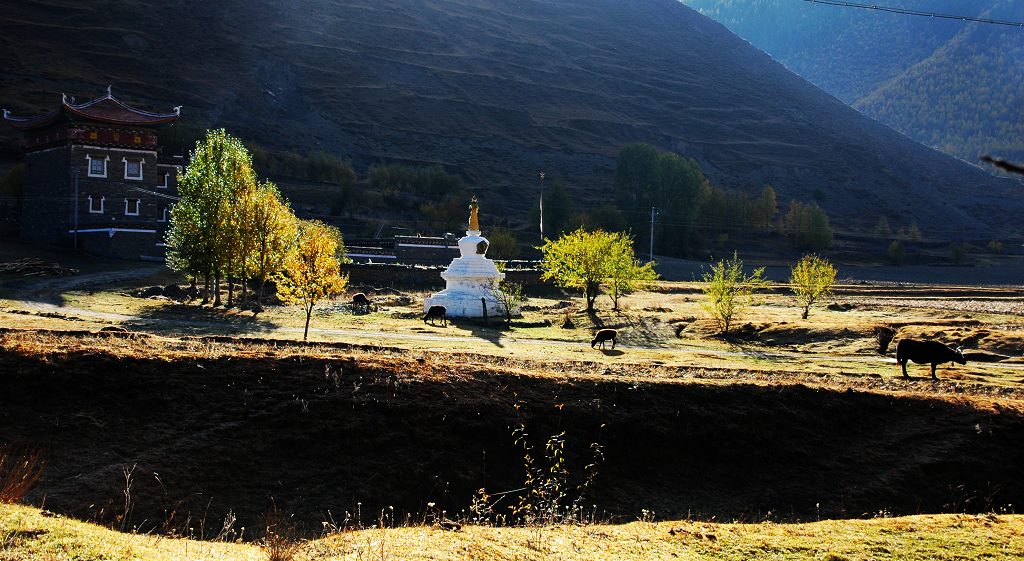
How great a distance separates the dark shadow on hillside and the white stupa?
921 centimetres

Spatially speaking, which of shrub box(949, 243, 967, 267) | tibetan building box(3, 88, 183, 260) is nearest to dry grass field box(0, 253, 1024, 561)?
tibetan building box(3, 88, 183, 260)

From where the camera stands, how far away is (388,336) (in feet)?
107

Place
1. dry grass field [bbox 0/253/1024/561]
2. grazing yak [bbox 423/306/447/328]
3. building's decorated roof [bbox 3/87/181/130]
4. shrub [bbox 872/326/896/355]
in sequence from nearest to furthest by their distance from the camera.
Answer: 1. dry grass field [bbox 0/253/1024/561]
2. shrub [bbox 872/326/896/355]
3. grazing yak [bbox 423/306/447/328]
4. building's decorated roof [bbox 3/87/181/130]

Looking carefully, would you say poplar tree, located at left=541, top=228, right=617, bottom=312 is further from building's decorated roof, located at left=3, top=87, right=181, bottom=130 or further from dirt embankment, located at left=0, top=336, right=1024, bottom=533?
building's decorated roof, located at left=3, top=87, right=181, bottom=130

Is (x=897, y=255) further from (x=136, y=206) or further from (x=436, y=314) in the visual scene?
(x=136, y=206)

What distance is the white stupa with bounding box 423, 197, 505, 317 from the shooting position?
4288cm

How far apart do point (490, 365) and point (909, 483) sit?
10.3 metres

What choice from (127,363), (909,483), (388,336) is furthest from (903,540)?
(388,336)

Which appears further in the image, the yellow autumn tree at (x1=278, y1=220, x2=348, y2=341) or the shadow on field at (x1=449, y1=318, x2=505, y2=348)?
the shadow on field at (x1=449, y1=318, x2=505, y2=348)

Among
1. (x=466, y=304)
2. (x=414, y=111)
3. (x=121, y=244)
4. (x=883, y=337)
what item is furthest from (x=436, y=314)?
(x=414, y=111)

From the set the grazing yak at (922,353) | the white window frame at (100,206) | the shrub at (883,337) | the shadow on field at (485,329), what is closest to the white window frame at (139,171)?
the white window frame at (100,206)

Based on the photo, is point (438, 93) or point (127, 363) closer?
point (127, 363)

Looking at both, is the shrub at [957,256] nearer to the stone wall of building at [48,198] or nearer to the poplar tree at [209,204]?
the poplar tree at [209,204]

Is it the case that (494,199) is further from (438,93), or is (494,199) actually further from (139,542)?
(139,542)
